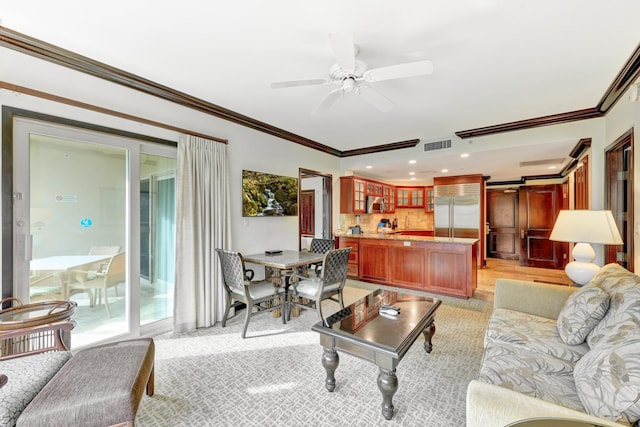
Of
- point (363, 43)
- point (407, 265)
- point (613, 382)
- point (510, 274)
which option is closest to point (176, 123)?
point (363, 43)

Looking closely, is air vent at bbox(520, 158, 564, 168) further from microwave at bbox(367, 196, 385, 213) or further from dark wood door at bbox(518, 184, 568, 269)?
microwave at bbox(367, 196, 385, 213)

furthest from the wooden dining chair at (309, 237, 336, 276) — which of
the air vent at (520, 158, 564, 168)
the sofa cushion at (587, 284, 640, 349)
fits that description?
the air vent at (520, 158, 564, 168)

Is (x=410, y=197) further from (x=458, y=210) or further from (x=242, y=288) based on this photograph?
(x=242, y=288)

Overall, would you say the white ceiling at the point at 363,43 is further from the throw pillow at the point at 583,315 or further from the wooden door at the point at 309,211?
the wooden door at the point at 309,211

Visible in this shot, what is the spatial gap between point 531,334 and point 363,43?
8.33 feet

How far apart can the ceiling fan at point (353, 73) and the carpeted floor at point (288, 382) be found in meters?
2.39

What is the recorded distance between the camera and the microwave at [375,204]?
22.3 feet

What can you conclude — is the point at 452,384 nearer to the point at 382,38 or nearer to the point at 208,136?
the point at 382,38

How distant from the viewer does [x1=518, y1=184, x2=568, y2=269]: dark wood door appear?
6984 mm

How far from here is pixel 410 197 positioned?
28.9 ft

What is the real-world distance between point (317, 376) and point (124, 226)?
8.06 feet

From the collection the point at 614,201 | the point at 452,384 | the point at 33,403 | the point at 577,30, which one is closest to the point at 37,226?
the point at 33,403

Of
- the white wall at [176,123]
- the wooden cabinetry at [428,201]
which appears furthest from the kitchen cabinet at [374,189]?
the wooden cabinetry at [428,201]

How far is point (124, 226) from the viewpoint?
9.37ft
